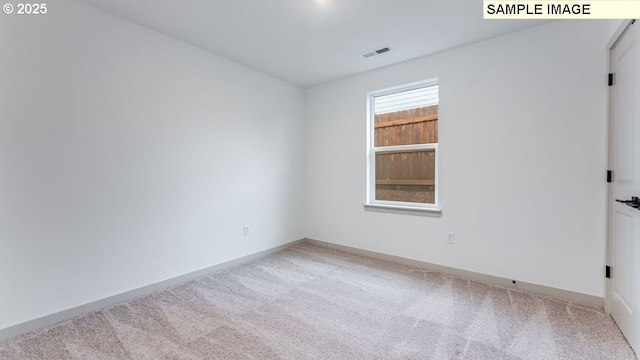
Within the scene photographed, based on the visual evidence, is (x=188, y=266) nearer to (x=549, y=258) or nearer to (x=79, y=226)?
(x=79, y=226)

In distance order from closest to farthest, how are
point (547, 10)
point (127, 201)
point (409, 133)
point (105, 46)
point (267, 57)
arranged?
point (547, 10)
point (105, 46)
point (127, 201)
point (267, 57)
point (409, 133)

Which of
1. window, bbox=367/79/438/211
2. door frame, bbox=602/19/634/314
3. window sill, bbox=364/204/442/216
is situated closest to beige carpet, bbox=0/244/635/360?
door frame, bbox=602/19/634/314

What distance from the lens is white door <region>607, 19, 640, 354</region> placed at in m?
1.74

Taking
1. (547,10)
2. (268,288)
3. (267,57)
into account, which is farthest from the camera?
(267,57)

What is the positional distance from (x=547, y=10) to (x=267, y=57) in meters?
2.69

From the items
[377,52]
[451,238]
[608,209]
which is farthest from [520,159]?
[377,52]

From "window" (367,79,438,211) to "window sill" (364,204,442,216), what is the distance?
3 cm

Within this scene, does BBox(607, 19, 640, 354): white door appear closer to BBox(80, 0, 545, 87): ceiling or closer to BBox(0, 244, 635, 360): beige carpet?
BBox(0, 244, 635, 360): beige carpet

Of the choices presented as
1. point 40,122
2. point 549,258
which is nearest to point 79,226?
point 40,122

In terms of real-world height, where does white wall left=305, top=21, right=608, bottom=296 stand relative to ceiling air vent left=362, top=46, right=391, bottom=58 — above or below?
below

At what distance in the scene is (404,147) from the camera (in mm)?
3488

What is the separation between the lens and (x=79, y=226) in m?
2.20

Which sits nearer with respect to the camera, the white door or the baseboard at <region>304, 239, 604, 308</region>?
the white door

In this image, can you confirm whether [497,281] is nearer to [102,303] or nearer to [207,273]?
[207,273]
